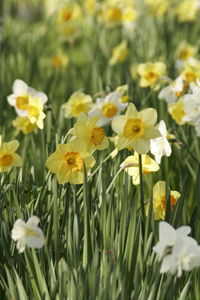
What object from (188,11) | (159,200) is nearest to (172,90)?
(159,200)

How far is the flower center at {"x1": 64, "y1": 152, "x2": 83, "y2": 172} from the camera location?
1720 mm

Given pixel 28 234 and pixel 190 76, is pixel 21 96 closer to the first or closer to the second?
pixel 190 76

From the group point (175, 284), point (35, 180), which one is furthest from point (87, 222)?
point (35, 180)

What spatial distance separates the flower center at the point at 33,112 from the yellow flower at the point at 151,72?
88 centimetres

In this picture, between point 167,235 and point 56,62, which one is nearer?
point 167,235

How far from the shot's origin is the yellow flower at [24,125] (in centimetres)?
244

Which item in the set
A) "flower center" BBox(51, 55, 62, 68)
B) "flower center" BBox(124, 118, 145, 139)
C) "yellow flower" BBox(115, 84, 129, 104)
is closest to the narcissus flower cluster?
"yellow flower" BBox(115, 84, 129, 104)

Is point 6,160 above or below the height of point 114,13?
→ below

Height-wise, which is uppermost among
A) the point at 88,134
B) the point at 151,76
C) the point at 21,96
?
the point at 151,76

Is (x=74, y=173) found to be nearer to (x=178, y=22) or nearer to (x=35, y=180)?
(x=35, y=180)

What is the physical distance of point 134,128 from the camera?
5.59ft

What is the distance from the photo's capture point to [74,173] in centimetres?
173

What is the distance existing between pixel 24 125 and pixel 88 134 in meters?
0.70

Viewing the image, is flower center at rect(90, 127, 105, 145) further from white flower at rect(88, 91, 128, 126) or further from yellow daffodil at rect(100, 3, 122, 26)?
yellow daffodil at rect(100, 3, 122, 26)
